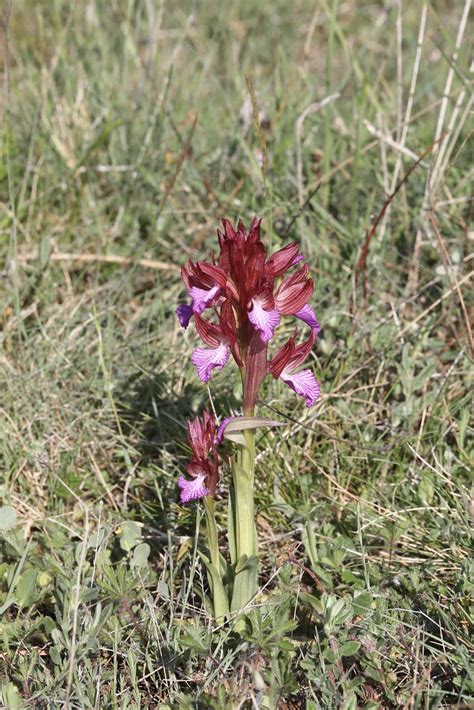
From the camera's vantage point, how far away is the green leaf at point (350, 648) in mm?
2039

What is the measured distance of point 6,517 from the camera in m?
2.45

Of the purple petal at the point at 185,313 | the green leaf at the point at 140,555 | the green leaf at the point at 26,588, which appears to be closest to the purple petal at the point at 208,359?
the purple petal at the point at 185,313

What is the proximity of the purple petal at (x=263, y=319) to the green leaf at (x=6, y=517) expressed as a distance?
1061 mm

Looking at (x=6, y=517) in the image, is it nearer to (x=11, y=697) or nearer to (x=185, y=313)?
(x=11, y=697)

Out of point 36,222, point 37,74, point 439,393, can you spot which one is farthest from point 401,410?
point 37,74

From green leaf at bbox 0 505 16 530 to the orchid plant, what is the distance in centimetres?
68

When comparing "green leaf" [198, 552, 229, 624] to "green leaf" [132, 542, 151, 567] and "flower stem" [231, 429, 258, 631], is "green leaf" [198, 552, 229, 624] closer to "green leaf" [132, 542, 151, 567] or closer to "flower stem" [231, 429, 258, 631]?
"flower stem" [231, 429, 258, 631]

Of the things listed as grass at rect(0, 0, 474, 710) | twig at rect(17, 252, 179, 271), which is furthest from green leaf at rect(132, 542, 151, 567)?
twig at rect(17, 252, 179, 271)

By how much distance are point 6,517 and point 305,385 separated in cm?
105

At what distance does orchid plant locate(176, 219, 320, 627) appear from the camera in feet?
6.25

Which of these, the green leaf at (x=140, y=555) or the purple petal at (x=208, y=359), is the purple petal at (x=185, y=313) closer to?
the purple petal at (x=208, y=359)

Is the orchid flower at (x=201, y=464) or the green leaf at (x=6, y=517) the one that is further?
the green leaf at (x=6, y=517)

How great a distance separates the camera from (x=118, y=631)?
7.12ft

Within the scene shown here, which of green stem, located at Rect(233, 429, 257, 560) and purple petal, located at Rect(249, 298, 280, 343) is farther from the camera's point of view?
green stem, located at Rect(233, 429, 257, 560)
